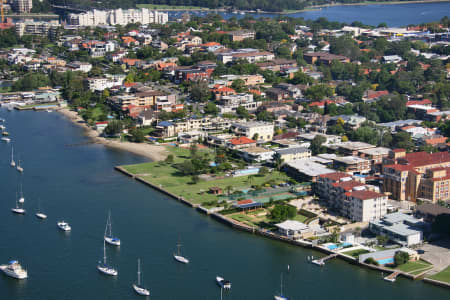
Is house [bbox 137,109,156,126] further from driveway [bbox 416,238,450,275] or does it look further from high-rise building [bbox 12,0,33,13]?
high-rise building [bbox 12,0,33,13]

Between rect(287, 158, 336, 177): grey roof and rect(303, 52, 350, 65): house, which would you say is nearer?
rect(287, 158, 336, 177): grey roof

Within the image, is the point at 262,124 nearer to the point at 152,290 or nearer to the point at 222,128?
the point at 222,128

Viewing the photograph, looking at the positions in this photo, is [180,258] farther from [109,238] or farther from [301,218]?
[301,218]

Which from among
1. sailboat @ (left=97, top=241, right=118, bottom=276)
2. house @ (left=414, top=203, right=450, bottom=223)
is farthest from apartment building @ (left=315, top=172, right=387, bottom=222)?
sailboat @ (left=97, top=241, right=118, bottom=276)

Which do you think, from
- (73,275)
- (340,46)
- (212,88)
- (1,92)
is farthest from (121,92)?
(73,275)

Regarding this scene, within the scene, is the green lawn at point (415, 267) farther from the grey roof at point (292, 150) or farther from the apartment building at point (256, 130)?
the apartment building at point (256, 130)
